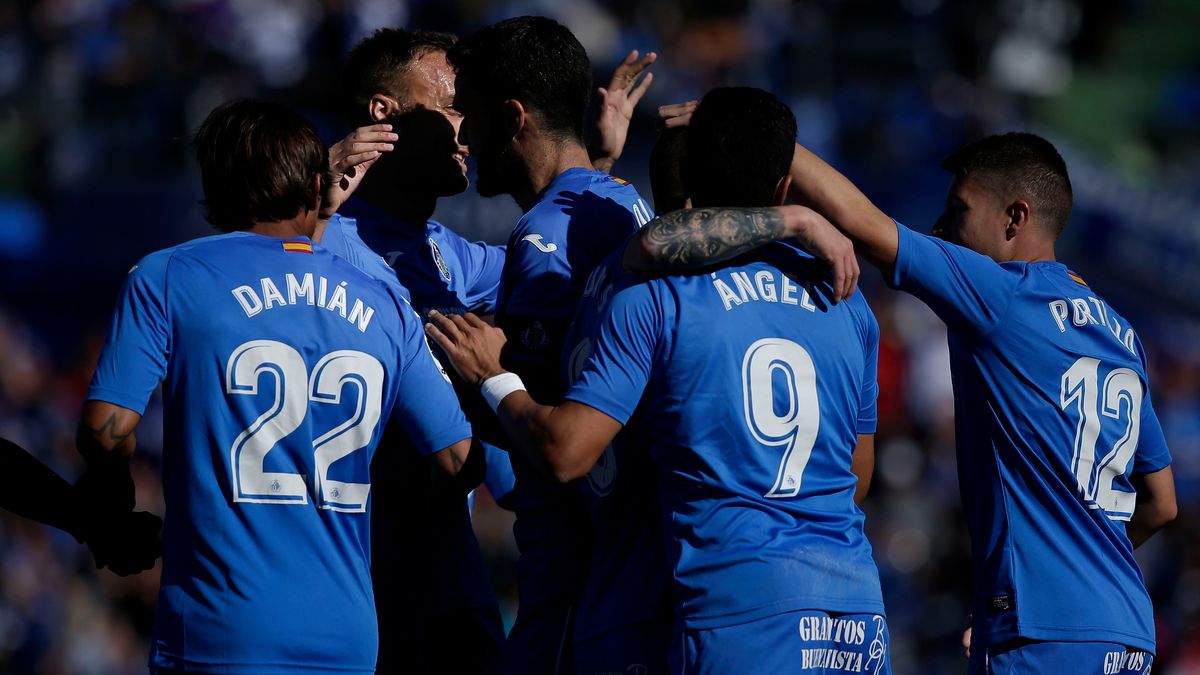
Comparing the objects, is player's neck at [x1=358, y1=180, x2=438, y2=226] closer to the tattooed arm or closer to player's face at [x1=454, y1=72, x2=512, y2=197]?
player's face at [x1=454, y1=72, x2=512, y2=197]

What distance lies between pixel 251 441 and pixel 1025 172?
266 cm

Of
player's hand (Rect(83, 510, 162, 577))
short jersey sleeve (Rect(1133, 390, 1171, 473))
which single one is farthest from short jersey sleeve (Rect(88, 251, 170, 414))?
short jersey sleeve (Rect(1133, 390, 1171, 473))

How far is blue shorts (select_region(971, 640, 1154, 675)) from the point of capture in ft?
15.6

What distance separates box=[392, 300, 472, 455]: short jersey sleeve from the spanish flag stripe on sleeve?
322 mm

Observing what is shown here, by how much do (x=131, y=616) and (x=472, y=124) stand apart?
9.40 meters

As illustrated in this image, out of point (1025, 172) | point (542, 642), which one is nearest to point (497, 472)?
point (542, 642)

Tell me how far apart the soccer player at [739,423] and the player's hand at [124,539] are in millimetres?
1051

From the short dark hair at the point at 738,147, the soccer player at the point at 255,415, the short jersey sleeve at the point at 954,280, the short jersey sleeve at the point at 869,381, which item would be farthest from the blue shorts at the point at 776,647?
the short dark hair at the point at 738,147

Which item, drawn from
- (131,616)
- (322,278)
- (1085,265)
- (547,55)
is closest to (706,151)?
(547,55)

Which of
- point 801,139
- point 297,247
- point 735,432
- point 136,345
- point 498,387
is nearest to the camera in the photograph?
point 136,345

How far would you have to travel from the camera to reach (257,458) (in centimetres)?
411

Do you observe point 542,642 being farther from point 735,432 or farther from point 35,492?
point 35,492

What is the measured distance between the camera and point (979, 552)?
496cm

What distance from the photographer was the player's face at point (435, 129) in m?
5.62
